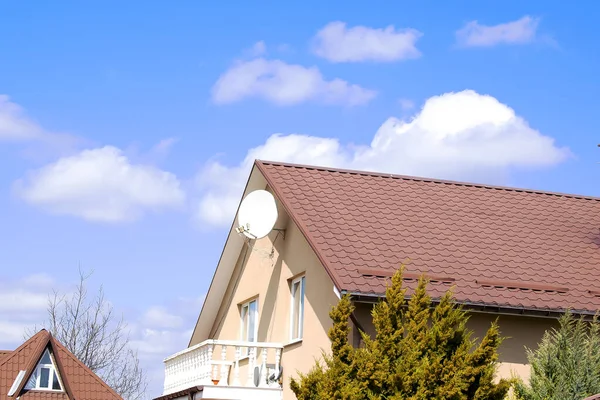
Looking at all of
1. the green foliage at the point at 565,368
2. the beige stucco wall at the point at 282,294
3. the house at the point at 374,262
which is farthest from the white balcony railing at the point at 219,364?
the green foliage at the point at 565,368

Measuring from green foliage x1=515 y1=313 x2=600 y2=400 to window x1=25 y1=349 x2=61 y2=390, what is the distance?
27339 mm

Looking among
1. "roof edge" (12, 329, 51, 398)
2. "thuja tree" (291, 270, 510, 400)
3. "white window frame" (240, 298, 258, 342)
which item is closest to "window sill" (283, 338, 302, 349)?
"white window frame" (240, 298, 258, 342)

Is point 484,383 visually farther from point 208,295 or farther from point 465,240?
point 208,295

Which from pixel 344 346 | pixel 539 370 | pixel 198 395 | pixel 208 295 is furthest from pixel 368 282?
pixel 208 295

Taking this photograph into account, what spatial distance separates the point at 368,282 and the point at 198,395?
393 cm

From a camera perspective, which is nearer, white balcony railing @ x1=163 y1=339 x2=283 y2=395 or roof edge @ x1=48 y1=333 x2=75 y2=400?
white balcony railing @ x1=163 y1=339 x2=283 y2=395

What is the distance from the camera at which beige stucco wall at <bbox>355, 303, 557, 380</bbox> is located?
14.6 meters

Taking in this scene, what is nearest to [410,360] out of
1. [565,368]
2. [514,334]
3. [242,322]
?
[565,368]

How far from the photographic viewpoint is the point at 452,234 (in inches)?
670

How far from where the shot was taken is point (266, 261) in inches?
749

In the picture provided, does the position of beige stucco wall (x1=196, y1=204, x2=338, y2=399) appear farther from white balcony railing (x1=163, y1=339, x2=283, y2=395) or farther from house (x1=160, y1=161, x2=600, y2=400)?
white balcony railing (x1=163, y1=339, x2=283, y2=395)

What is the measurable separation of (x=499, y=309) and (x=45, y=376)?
26.9 meters

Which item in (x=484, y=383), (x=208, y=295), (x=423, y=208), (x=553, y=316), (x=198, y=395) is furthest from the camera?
(x=208, y=295)

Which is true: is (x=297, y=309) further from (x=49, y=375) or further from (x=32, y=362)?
(x=49, y=375)
